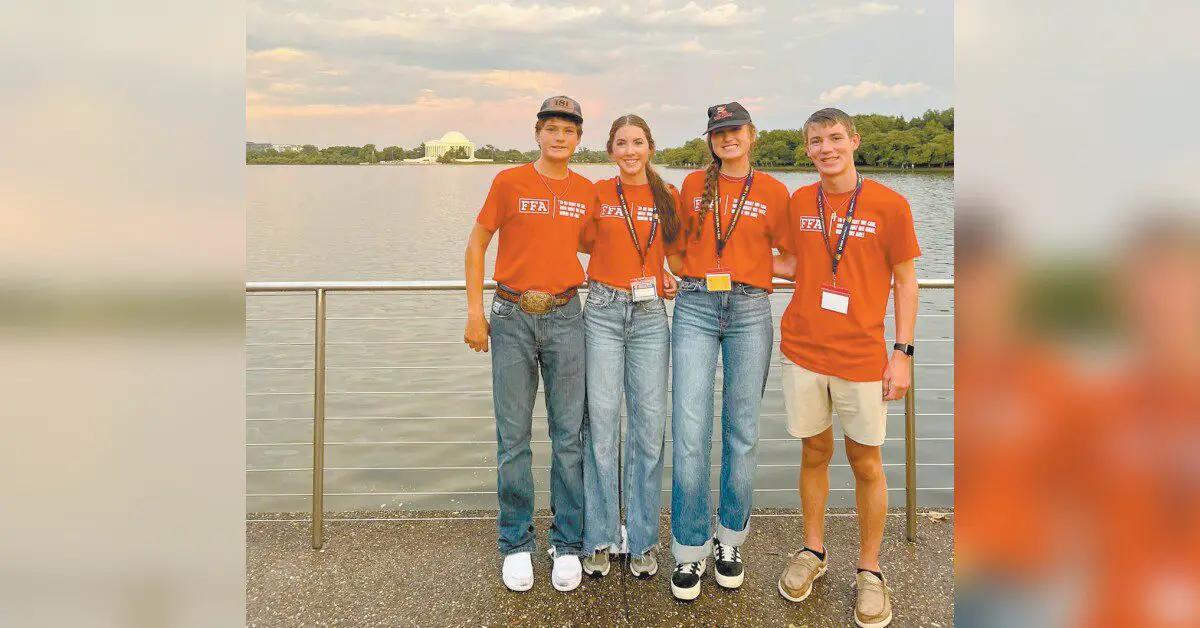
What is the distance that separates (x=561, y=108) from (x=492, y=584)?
1.70 m

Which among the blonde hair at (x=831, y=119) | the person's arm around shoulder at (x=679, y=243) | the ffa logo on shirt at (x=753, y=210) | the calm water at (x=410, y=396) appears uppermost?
the blonde hair at (x=831, y=119)

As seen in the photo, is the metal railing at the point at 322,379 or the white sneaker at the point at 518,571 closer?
the white sneaker at the point at 518,571

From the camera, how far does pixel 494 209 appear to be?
2453 mm

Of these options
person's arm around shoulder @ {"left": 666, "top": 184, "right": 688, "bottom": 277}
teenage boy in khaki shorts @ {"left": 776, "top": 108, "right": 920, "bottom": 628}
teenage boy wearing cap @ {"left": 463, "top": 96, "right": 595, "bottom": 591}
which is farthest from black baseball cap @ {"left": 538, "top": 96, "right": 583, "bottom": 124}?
teenage boy in khaki shorts @ {"left": 776, "top": 108, "right": 920, "bottom": 628}

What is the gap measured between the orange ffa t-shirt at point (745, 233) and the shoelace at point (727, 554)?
3.10 feet

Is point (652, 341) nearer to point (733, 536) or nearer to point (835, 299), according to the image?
point (835, 299)

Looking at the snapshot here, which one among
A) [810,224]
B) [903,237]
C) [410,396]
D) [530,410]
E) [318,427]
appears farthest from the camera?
[410,396]

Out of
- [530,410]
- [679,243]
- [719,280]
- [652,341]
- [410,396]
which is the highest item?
[679,243]

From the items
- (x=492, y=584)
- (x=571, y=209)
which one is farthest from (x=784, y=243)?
(x=492, y=584)

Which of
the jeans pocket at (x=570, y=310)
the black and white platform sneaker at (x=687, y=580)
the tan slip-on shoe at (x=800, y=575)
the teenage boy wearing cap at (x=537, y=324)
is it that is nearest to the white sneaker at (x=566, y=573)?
the teenage boy wearing cap at (x=537, y=324)

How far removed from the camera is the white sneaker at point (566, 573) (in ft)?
7.93

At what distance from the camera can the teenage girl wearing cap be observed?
2.47m

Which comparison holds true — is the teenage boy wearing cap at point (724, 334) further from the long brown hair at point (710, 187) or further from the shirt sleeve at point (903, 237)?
the shirt sleeve at point (903, 237)
